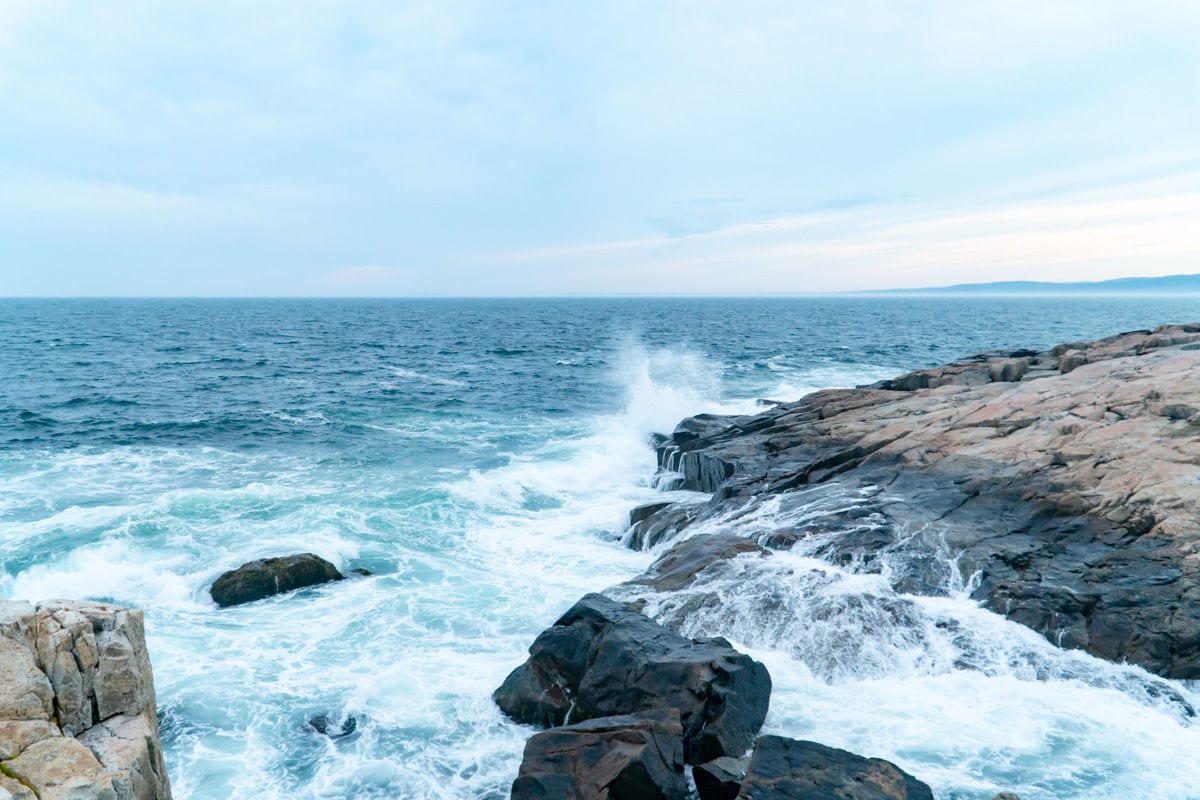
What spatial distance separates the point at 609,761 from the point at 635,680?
6.37ft

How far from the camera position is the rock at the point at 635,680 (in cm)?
957

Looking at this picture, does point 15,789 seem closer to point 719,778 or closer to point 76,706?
point 76,706

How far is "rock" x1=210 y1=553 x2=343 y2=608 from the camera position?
51.5ft

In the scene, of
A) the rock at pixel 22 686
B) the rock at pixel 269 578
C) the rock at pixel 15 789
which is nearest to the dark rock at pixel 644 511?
the rock at pixel 269 578

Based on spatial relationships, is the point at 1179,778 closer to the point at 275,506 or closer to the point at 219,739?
the point at 219,739

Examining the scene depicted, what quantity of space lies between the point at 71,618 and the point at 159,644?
7890 millimetres

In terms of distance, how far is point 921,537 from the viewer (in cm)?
1427

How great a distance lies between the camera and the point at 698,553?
587 inches

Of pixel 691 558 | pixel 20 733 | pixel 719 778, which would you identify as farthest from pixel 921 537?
pixel 20 733

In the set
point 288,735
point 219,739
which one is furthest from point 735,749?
point 219,739

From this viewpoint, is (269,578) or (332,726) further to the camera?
(269,578)

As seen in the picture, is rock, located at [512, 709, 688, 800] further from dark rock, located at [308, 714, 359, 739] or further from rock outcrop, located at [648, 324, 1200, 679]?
rock outcrop, located at [648, 324, 1200, 679]

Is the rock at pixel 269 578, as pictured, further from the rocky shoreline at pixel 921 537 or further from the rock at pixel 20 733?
the rock at pixel 20 733

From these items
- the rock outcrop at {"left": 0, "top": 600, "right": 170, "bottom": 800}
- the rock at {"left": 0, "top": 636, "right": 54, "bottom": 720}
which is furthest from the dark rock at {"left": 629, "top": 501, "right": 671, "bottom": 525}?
the rock at {"left": 0, "top": 636, "right": 54, "bottom": 720}
